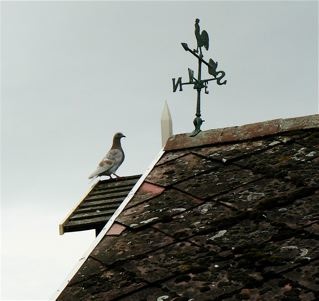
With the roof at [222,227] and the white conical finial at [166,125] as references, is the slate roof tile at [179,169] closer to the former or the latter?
the roof at [222,227]

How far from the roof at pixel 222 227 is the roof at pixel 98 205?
3.24ft

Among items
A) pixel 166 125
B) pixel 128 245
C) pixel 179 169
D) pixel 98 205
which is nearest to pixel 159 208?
pixel 128 245

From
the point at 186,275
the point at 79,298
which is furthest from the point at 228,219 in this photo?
the point at 79,298

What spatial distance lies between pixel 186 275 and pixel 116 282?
35 cm

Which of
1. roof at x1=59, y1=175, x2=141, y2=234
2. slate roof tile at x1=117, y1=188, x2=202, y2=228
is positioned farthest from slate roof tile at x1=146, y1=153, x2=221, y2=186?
roof at x1=59, y1=175, x2=141, y2=234

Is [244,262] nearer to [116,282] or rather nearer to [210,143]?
[116,282]

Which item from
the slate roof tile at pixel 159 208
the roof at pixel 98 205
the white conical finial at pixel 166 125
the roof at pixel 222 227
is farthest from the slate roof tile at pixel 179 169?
the white conical finial at pixel 166 125

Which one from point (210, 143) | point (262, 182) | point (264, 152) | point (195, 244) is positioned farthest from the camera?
point (210, 143)

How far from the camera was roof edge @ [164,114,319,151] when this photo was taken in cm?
542

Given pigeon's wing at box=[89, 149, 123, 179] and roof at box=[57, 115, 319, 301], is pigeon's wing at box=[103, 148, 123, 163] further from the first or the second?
roof at box=[57, 115, 319, 301]

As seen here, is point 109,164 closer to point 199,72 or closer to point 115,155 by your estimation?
point 115,155

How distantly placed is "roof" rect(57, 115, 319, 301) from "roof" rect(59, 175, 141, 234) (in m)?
0.99

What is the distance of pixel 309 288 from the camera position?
3.55 m

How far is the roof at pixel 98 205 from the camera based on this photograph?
6.28 metres
